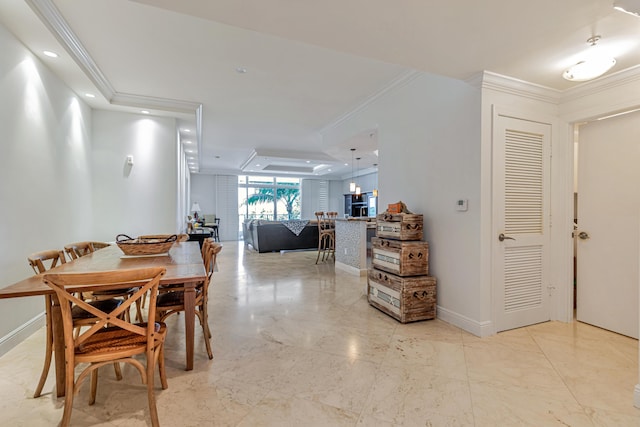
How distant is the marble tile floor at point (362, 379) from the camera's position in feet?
5.34

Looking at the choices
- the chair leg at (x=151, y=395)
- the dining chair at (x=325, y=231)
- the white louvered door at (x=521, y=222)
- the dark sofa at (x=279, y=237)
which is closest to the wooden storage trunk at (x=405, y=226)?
the white louvered door at (x=521, y=222)

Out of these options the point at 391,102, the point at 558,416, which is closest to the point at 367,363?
the point at 558,416

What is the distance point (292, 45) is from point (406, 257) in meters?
2.41

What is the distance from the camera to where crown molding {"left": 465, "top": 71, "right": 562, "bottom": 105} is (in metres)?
2.66

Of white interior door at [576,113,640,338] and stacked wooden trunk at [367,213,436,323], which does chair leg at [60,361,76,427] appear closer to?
stacked wooden trunk at [367,213,436,323]

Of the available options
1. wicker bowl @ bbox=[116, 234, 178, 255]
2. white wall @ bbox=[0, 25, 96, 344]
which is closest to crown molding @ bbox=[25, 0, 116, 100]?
white wall @ bbox=[0, 25, 96, 344]

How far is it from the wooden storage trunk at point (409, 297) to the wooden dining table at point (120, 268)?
1.93 m

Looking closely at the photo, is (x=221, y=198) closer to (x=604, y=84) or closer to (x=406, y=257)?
(x=406, y=257)

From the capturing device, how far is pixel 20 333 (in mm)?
2545

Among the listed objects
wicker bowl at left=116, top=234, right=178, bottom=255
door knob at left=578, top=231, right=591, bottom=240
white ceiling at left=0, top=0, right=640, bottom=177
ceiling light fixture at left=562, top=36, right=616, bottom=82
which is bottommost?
wicker bowl at left=116, top=234, right=178, bottom=255

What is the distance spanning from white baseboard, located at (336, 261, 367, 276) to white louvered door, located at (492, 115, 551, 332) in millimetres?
2520

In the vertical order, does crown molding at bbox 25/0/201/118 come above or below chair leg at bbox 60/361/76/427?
above

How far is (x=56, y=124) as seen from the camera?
10.7 feet

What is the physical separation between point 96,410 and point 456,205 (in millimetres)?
3149
